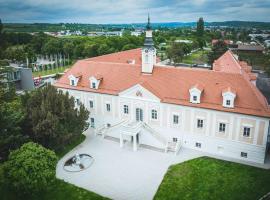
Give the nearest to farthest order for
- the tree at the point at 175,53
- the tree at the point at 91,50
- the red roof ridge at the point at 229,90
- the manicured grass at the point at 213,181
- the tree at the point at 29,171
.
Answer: the tree at the point at 29,171 → the manicured grass at the point at 213,181 → the red roof ridge at the point at 229,90 → the tree at the point at 175,53 → the tree at the point at 91,50

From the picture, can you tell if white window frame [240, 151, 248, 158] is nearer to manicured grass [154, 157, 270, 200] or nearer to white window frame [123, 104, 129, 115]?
manicured grass [154, 157, 270, 200]

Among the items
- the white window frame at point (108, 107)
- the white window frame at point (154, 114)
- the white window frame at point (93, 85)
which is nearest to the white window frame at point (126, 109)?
the white window frame at point (108, 107)

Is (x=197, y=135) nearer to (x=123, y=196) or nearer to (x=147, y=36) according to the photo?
(x=123, y=196)

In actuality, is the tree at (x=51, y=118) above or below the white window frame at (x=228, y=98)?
below

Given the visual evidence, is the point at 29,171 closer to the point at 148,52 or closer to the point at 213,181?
the point at 213,181

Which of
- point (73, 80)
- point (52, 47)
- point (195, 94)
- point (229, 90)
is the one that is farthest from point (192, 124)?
point (52, 47)

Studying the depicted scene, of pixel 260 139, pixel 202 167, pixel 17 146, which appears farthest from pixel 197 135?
pixel 17 146

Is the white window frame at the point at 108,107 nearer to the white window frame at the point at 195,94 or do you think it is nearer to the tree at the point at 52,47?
the white window frame at the point at 195,94
